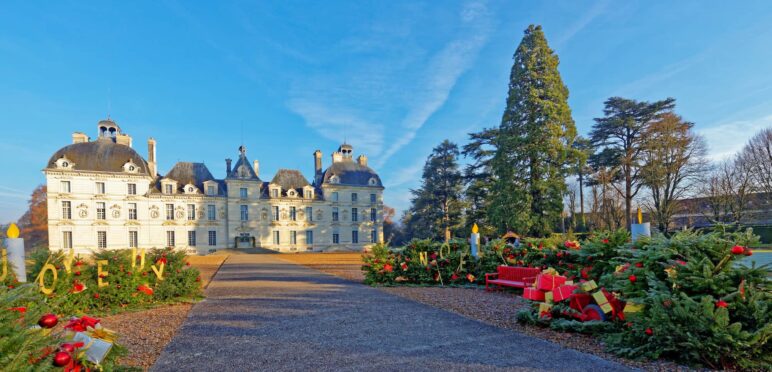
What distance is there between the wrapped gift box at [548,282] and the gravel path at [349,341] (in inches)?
A: 49.0

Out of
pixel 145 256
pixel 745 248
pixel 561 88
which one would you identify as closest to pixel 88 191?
pixel 145 256

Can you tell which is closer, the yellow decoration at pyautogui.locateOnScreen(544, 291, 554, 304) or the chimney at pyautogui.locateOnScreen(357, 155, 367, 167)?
the yellow decoration at pyautogui.locateOnScreen(544, 291, 554, 304)

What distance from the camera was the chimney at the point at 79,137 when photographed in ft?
115

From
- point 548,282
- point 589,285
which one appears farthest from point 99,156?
point 589,285

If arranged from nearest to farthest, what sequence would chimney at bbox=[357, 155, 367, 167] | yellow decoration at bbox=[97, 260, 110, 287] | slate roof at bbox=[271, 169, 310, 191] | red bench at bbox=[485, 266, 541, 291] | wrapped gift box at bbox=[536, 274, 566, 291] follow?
wrapped gift box at bbox=[536, 274, 566, 291]
yellow decoration at bbox=[97, 260, 110, 287]
red bench at bbox=[485, 266, 541, 291]
slate roof at bbox=[271, 169, 310, 191]
chimney at bbox=[357, 155, 367, 167]

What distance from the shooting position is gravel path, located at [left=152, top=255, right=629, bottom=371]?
426 cm

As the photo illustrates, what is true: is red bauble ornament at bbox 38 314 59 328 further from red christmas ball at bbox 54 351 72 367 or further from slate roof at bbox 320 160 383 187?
slate roof at bbox 320 160 383 187

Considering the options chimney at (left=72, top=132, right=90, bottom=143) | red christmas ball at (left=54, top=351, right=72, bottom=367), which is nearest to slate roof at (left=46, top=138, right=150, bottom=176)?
chimney at (left=72, top=132, right=90, bottom=143)

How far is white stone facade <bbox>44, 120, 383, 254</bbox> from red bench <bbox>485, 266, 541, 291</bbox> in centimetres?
2869

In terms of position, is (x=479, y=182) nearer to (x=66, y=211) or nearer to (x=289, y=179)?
(x=289, y=179)

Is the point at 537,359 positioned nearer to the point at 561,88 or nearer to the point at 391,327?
the point at 391,327

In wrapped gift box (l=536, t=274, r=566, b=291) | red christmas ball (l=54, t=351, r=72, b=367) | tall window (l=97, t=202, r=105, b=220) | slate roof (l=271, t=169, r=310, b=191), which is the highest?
slate roof (l=271, t=169, r=310, b=191)

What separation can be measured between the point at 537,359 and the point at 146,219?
39.4 metres

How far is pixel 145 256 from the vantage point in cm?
843
